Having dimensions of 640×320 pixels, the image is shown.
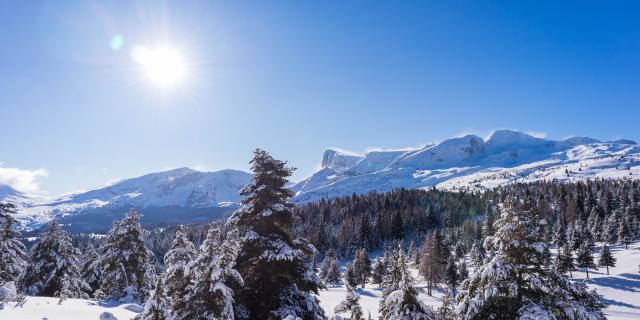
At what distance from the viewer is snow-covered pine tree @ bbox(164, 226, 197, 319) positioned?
1499cm

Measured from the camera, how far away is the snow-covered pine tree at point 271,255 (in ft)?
58.1

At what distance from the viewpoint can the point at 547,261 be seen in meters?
14.6

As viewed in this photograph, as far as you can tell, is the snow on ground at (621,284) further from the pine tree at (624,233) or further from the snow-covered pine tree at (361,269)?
the snow-covered pine tree at (361,269)

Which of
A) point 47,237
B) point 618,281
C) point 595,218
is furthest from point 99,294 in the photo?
point 595,218

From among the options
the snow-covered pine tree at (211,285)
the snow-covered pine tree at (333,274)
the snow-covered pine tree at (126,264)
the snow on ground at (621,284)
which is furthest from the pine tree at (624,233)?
the snow-covered pine tree at (211,285)

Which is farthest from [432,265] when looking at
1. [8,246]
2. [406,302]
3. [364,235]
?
[8,246]

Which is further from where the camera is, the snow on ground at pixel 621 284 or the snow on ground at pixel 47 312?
the snow on ground at pixel 621 284

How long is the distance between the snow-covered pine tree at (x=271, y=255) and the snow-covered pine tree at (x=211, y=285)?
2.82m

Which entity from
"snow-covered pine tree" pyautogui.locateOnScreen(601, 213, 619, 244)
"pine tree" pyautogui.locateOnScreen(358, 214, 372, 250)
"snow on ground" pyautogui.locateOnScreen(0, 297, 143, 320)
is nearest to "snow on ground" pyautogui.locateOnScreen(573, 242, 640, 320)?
"snow-covered pine tree" pyautogui.locateOnScreen(601, 213, 619, 244)

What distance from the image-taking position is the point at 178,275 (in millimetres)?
16297

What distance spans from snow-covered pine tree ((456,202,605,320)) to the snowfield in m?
17.2

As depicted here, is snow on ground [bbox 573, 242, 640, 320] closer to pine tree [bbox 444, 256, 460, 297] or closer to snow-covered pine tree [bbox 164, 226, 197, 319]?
pine tree [bbox 444, 256, 460, 297]

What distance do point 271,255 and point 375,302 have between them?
50.8 meters

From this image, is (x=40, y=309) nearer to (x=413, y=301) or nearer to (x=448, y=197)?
(x=413, y=301)
